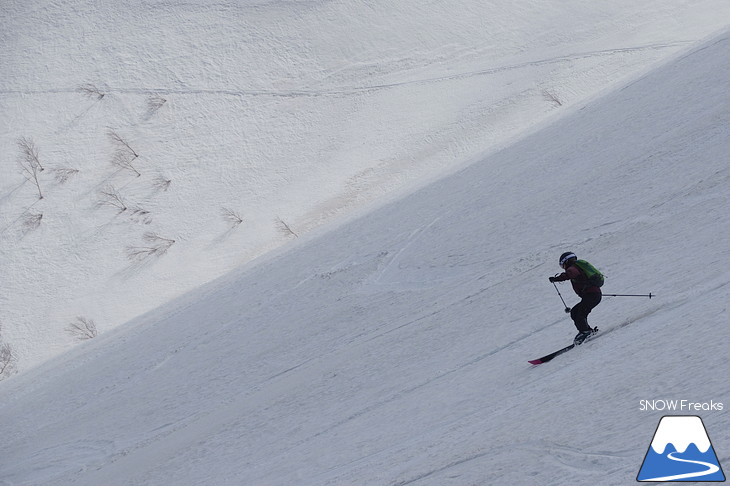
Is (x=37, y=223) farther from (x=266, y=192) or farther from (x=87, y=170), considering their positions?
(x=266, y=192)

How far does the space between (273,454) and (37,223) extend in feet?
60.8

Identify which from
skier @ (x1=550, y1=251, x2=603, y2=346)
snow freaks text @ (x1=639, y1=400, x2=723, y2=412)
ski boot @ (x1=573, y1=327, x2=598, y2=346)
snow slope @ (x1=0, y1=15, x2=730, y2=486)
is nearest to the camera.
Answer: snow freaks text @ (x1=639, y1=400, x2=723, y2=412)

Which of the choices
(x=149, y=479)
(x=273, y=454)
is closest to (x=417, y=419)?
(x=273, y=454)

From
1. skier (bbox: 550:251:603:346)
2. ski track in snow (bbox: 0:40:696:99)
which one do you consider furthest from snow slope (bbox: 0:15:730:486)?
ski track in snow (bbox: 0:40:696:99)

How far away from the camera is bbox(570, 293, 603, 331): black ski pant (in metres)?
9.71

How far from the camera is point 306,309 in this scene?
49.8ft

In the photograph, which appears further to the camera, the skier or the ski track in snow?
the ski track in snow

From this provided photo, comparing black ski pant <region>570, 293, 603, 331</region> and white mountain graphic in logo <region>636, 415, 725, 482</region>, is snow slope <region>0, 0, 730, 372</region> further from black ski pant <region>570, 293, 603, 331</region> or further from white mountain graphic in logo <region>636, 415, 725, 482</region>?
white mountain graphic in logo <region>636, 415, 725, 482</region>

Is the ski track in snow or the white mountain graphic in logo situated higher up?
the ski track in snow

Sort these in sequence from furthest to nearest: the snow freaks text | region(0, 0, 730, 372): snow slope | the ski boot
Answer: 1. region(0, 0, 730, 372): snow slope
2. the ski boot
3. the snow freaks text

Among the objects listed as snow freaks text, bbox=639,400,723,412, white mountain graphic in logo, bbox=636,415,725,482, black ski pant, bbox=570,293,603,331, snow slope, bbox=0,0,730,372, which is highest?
snow slope, bbox=0,0,730,372

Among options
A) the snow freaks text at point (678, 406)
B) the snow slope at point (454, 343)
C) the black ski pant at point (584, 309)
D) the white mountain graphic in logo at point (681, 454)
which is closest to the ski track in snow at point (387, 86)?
the snow slope at point (454, 343)

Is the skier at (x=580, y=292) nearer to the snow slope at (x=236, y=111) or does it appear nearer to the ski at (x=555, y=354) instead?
the ski at (x=555, y=354)

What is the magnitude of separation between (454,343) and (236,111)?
66.8ft
